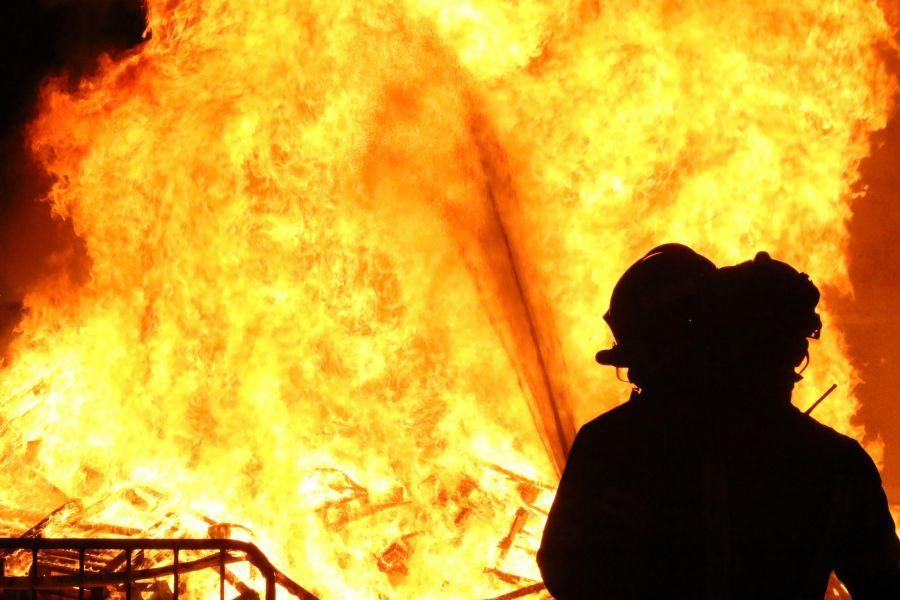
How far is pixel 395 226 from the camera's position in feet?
25.2

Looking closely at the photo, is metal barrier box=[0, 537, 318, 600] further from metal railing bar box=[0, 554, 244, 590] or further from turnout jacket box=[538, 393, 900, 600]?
turnout jacket box=[538, 393, 900, 600]

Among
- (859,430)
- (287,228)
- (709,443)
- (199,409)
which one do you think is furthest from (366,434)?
(859,430)

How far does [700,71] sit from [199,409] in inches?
262

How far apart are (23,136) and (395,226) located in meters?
8.28

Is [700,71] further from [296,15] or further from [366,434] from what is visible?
[366,434]

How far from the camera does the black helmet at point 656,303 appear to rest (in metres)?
1.53

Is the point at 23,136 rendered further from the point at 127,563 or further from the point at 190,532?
the point at 127,563

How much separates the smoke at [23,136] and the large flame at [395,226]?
11.9 ft

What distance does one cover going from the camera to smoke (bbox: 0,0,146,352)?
11023mm

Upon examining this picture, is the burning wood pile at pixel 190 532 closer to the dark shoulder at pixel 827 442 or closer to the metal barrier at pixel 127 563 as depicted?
the metal barrier at pixel 127 563

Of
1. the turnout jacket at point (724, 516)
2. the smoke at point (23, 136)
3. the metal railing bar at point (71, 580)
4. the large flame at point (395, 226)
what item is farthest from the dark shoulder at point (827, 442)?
the smoke at point (23, 136)

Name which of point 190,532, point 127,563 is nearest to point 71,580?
point 127,563

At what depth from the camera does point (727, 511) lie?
56.0 inches

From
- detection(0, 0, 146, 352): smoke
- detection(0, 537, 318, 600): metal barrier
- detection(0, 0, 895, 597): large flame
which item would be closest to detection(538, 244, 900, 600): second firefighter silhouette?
detection(0, 537, 318, 600): metal barrier
